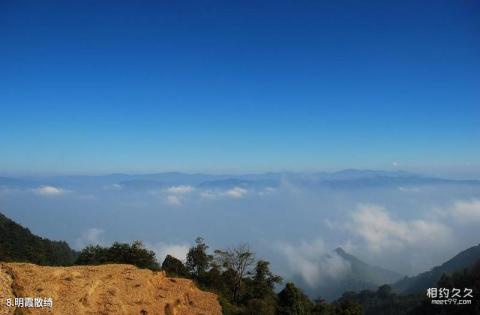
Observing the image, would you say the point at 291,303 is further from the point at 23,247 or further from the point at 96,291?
the point at 23,247

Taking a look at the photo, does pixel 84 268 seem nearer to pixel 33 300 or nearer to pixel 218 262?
pixel 33 300

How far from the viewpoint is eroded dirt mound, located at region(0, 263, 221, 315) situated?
30.1 m

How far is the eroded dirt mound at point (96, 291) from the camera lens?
3009 centimetres

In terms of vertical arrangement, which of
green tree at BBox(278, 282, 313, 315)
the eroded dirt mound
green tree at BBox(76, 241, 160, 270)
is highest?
the eroded dirt mound

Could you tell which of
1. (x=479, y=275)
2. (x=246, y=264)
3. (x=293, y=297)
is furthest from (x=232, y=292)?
(x=479, y=275)

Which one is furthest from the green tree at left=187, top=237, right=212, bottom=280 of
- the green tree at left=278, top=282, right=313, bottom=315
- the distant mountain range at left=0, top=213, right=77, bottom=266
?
the distant mountain range at left=0, top=213, right=77, bottom=266

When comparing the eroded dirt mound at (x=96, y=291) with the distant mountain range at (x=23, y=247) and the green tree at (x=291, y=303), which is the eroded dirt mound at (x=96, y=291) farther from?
the distant mountain range at (x=23, y=247)

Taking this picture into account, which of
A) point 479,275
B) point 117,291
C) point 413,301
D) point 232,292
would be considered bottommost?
point 413,301

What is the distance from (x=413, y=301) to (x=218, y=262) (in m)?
113

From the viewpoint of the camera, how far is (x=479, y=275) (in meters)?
87.5

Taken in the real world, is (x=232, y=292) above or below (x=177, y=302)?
below

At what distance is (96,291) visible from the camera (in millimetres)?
33250

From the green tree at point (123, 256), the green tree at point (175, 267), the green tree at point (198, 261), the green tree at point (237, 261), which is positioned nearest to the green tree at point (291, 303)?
the green tree at point (237, 261)

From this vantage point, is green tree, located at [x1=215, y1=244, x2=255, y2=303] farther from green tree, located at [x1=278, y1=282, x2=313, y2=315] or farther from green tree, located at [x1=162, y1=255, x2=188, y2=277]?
green tree, located at [x1=278, y1=282, x2=313, y2=315]
